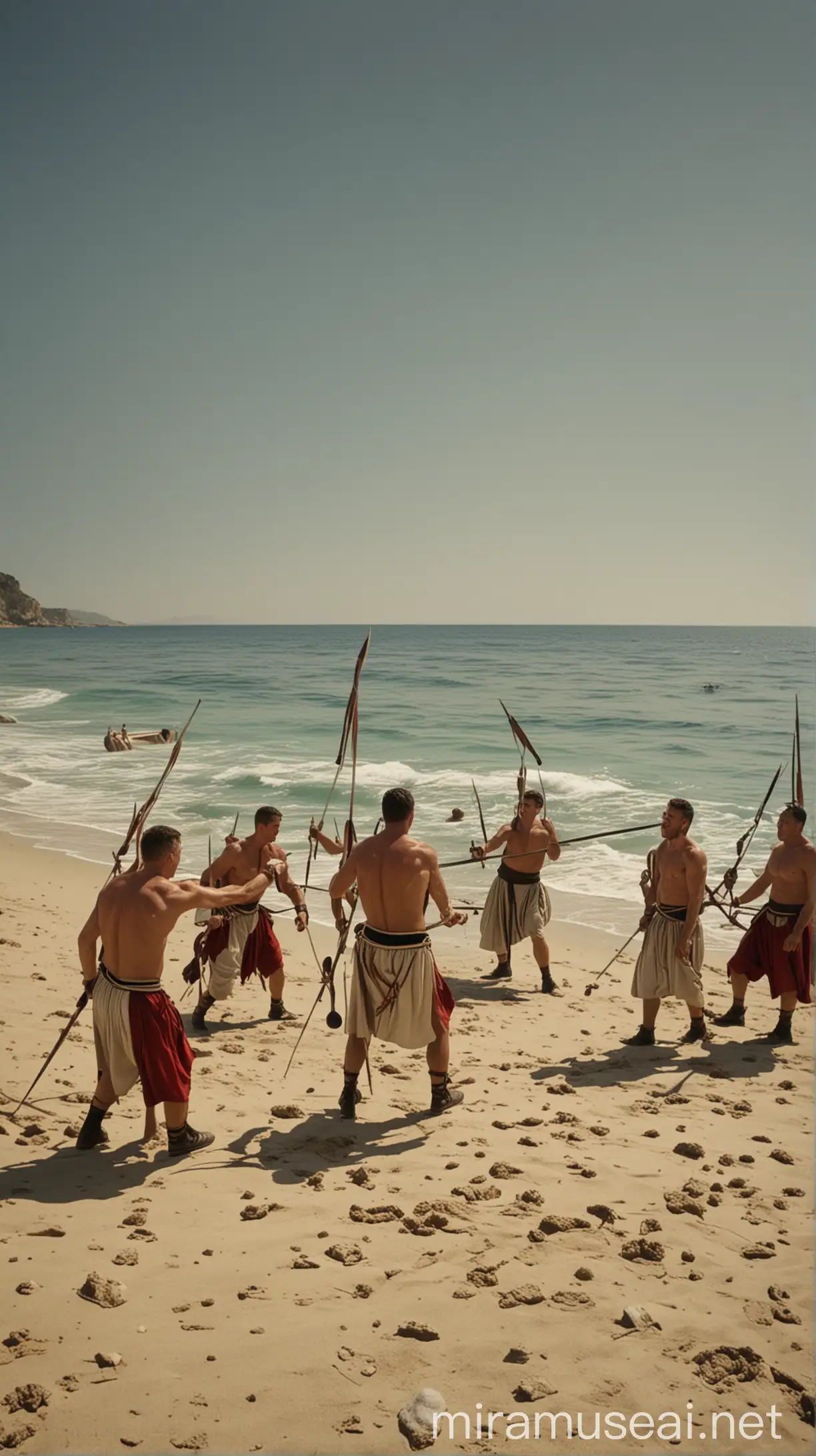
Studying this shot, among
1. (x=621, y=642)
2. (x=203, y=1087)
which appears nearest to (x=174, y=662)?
(x=621, y=642)

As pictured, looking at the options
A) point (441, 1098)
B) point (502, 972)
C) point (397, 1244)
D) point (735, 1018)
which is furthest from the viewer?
point (502, 972)

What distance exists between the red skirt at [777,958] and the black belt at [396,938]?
2880 millimetres

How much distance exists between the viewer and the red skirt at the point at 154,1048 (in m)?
4.36

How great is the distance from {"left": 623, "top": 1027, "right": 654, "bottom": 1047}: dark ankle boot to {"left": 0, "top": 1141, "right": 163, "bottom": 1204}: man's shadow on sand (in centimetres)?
343

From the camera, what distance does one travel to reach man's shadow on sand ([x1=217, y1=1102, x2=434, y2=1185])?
454cm

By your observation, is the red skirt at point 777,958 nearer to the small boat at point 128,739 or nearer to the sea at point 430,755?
the sea at point 430,755

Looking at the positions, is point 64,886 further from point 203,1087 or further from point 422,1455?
point 422,1455

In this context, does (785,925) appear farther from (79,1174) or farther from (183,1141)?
A: (79,1174)

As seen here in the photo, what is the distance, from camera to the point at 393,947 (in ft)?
16.6

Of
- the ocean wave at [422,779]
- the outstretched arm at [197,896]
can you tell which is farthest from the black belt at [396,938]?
the ocean wave at [422,779]

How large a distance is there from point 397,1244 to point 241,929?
10.2 ft

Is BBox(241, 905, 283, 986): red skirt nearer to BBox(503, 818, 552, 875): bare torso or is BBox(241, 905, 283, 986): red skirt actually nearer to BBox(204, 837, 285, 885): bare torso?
BBox(204, 837, 285, 885): bare torso

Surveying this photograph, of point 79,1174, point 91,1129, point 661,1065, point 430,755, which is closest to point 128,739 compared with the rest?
point 430,755

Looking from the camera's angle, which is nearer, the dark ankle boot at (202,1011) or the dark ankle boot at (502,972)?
the dark ankle boot at (202,1011)
